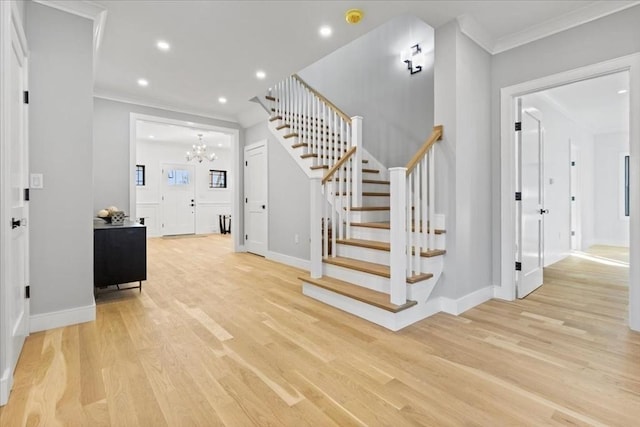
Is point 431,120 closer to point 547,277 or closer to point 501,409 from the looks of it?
point 547,277

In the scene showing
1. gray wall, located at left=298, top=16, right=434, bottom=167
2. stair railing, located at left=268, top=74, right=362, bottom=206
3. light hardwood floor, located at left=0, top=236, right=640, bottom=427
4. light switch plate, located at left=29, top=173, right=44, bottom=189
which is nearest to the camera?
light hardwood floor, located at left=0, top=236, right=640, bottom=427

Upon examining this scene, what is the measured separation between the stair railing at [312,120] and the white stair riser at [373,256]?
4.57 feet

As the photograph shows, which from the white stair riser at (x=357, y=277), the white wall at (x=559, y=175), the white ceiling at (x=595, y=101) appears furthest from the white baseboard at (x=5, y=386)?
the white ceiling at (x=595, y=101)

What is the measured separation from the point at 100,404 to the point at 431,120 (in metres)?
4.19

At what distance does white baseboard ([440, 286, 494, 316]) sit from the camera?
105 inches

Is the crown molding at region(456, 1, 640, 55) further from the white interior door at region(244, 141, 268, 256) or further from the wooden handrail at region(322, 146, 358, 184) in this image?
the white interior door at region(244, 141, 268, 256)

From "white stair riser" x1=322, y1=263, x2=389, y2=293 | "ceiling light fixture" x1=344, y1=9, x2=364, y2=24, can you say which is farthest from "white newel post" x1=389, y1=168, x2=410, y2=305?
"ceiling light fixture" x1=344, y1=9, x2=364, y2=24

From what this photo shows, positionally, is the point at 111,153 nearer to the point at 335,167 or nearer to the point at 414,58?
the point at 335,167

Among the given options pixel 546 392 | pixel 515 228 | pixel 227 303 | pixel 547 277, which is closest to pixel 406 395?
pixel 546 392

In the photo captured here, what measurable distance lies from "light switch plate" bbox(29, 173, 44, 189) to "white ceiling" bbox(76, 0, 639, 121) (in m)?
1.36

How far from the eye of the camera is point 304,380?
167cm

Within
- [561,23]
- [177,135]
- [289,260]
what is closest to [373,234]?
[289,260]

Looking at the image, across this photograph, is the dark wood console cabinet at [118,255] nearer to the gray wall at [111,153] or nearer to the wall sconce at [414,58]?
the gray wall at [111,153]

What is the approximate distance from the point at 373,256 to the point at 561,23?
103 inches
